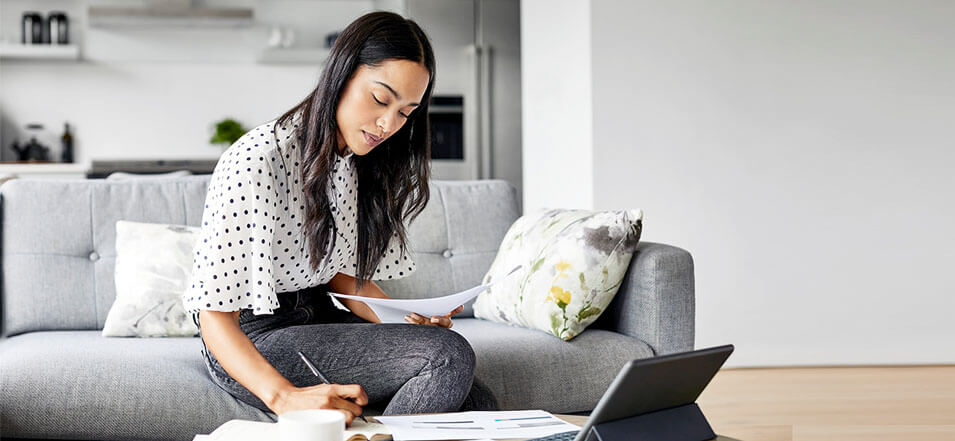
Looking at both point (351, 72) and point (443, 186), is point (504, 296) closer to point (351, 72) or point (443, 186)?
point (443, 186)

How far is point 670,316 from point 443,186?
2.83 ft

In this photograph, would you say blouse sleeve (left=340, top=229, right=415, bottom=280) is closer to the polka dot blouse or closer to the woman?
the woman

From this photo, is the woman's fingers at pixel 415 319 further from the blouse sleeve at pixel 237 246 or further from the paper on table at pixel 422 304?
the blouse sleeve at pixel 237 246

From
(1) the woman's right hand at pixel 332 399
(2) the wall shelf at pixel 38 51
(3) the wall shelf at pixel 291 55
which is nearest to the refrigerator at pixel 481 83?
(3) the wall shelf at pixel 291 55

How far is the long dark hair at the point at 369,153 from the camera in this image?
4.96 ft

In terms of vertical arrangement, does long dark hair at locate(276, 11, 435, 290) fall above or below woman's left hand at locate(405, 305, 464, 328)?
above

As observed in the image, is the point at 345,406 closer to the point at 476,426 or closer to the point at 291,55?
the point at 476,426

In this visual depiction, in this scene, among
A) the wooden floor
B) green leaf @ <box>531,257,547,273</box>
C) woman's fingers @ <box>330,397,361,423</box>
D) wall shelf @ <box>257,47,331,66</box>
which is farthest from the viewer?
wall shelf @ <box>257,47,331,66</box>

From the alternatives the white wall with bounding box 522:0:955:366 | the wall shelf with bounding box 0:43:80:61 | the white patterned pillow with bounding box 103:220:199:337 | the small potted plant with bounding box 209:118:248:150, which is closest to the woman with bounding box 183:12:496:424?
the white patterned pillow with bounding box 103:220:199:337

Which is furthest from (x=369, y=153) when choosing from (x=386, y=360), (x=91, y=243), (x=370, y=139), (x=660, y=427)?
(x=91, y=243)

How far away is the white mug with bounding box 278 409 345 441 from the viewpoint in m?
Result: 1.03

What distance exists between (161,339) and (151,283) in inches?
5.8

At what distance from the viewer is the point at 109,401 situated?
70.4 inches

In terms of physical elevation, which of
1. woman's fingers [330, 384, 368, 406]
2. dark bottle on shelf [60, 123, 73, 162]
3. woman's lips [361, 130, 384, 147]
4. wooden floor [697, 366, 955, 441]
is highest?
dark bottle on shelf [60, 123, 73, 162]
